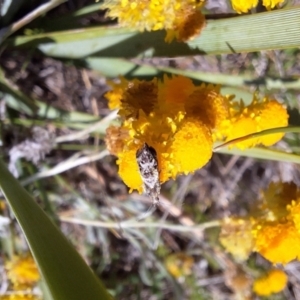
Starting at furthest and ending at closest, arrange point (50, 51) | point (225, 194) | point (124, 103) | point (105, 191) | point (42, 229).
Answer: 1. point (225, 194)
2. point (105, 191)
3. point (50, 51)
4. point (124, 103)
5. point (42, 229)

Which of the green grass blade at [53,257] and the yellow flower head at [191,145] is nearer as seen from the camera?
the green grass blade at [53,257]

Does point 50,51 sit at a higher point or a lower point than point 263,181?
higher

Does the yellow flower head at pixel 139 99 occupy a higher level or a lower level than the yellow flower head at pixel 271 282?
higher

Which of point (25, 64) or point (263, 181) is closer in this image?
point (25, 64)

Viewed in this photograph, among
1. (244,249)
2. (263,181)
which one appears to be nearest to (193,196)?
(263,181)

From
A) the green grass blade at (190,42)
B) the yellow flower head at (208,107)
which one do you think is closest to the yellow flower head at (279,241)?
the yellow flower head at (208,107)

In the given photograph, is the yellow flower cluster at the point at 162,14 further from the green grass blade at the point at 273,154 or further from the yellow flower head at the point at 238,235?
the yellow flower head at the point at 238,235

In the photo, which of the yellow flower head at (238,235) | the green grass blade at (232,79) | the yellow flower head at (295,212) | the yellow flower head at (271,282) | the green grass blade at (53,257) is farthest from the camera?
the yellow flower head at (271,282)

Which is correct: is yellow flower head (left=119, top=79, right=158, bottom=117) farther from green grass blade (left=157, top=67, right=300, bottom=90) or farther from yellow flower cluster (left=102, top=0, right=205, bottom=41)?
green grass blade (left=157, top=67, right=300, bottom=90)

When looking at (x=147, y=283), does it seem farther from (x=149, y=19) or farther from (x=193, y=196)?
(x=149, y=19)
